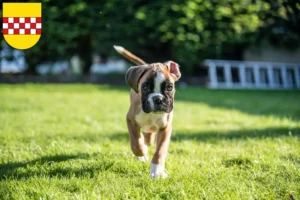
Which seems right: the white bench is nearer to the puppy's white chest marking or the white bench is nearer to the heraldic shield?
the heraldic shield

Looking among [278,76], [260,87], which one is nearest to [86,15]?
[260,87]

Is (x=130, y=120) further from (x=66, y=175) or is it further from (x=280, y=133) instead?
(x=280, y=133)

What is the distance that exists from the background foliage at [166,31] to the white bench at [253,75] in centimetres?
124

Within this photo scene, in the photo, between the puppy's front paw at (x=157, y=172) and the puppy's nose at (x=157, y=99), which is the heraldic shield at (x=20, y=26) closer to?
the puppy's nose at (x=157, y=99)

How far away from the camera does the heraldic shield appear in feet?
16.9

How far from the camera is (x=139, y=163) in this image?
3.96 meters

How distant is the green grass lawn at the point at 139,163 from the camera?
122 inches

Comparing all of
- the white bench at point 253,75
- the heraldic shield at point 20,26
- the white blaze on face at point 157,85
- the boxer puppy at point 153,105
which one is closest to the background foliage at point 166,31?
the white bench at point 253,75

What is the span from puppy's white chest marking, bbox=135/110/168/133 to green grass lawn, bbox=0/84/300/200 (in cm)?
42

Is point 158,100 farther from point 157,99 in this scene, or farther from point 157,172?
point 157,172

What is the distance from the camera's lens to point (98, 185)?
324 centimetres

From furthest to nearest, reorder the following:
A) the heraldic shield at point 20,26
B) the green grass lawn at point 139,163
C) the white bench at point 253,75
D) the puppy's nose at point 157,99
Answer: the white bench at point 253,75
the heraldic shield at point 20,26
the puppy's nose at point 157,99
the green grass lawn at point 139,163

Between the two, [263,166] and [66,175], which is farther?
[263,166]

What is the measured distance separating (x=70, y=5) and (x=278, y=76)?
14.4 metres
